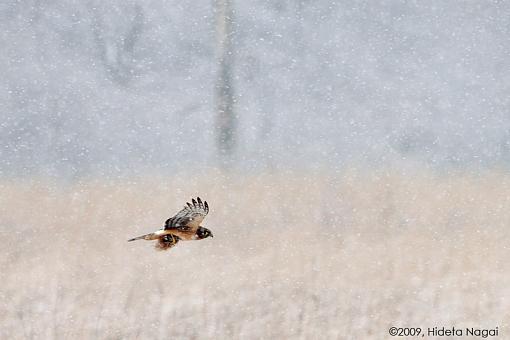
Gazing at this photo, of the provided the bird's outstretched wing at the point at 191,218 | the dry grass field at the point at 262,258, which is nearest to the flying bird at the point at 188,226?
the bird's outstretched wing at the point at 191,218

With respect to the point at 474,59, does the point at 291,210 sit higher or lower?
lower

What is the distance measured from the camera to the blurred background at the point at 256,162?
980cm

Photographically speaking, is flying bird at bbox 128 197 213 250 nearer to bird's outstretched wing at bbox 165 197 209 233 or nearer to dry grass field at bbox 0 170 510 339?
bird's outstretched wing at bbox 165 197 209 233

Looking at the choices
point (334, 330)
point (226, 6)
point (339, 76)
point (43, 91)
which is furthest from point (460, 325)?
point (43, 91)

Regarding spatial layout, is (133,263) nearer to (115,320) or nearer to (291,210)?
(115,320)

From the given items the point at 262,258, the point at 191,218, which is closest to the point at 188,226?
the point at 191,218

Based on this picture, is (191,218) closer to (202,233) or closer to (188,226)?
(188,226)

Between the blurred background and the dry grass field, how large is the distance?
0.02 meters

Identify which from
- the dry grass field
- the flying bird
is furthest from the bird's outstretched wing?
the dry grass field

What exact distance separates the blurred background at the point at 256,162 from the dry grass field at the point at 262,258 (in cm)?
2

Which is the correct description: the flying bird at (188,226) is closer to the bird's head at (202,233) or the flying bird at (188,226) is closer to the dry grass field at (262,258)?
the bird's head at (202,233)

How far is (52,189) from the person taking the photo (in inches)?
422

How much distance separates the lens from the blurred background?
32.2 feet

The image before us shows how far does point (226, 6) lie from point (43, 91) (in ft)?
7.80
